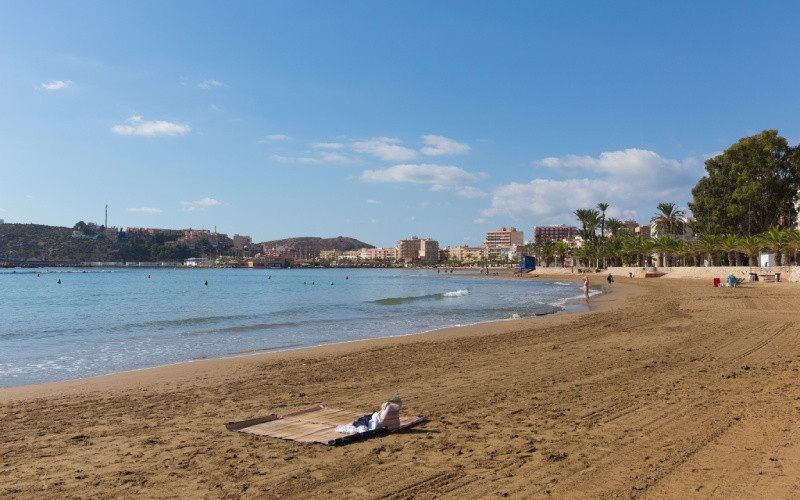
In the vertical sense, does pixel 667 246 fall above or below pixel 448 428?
above

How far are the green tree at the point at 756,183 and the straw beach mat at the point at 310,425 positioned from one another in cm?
6542

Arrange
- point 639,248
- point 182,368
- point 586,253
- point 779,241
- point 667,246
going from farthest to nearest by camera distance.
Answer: point 586,253, point 639,248, point 667,246, point 779,241, point 182,368

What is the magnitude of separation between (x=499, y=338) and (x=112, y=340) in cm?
1286

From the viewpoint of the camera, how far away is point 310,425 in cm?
655

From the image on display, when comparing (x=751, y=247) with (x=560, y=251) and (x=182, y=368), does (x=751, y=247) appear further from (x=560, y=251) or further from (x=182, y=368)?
(x=560, y=251)

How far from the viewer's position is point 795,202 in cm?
6366

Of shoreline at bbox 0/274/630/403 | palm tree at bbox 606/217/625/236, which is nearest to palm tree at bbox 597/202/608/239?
palm tree at bbox 606/217/625/236

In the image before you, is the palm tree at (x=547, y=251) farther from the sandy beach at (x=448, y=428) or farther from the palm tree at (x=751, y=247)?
the sandy beach at (x=448, y=428)

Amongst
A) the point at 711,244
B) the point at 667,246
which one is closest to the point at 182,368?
the point at 711,244

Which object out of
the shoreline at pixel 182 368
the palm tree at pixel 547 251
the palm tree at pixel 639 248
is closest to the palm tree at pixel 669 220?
the palm tree at pixel 639 248

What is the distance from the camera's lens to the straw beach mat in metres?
6.02

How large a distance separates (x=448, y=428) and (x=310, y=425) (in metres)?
1.59

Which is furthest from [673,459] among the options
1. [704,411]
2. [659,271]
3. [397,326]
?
[659,271]

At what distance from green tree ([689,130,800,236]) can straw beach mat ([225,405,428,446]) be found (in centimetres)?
6542
